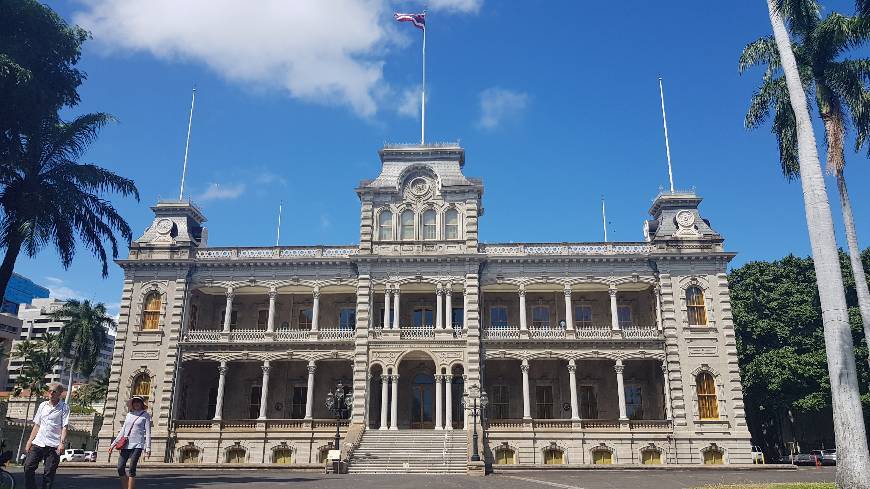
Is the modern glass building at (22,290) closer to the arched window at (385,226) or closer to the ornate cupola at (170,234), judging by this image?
the ornate cupola at (170,234)

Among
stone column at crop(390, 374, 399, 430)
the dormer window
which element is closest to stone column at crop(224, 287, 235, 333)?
stone column at crop(390, 374, 399, 430)

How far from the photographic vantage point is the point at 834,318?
1744 centimetres

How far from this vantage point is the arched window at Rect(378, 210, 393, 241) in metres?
40.1

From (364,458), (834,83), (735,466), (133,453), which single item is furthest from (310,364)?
(834,83)

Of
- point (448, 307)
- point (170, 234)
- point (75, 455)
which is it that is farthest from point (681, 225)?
point (75, 455)

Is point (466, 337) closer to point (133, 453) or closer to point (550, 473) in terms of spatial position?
point (550, 473)

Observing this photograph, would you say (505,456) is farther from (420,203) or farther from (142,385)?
(142,385)

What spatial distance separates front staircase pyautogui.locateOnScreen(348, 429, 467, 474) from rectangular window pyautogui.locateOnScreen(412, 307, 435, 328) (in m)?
7.18

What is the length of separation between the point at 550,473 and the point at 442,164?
19367 millimetres

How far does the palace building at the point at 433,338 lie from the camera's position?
3634 cm

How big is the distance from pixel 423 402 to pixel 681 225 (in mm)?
18656

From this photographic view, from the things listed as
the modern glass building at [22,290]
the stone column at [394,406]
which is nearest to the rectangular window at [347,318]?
the stone column at [394,406]

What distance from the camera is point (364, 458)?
32438 mm

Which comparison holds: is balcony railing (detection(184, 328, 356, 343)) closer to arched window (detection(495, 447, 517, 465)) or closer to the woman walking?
arched window (detection(495, 447, 517, 465))
